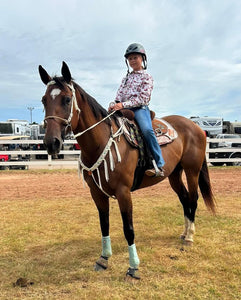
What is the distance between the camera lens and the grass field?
295cm

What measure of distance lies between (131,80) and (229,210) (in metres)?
4.11

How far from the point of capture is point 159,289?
9.61 feet

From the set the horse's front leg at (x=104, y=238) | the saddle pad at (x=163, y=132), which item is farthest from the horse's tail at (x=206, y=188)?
the horse's front leg at (x=104, y=238)

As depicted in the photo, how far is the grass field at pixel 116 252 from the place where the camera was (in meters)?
2.95

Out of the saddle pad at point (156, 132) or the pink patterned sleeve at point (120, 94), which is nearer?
the saddle pad at point (156, 132)

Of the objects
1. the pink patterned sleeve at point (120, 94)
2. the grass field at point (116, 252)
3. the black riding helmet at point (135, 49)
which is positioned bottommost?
the grass field at point (116, 252)

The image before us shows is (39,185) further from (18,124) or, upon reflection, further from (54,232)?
(18,124)

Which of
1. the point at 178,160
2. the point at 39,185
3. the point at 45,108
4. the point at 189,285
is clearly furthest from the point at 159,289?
the point at 39,185

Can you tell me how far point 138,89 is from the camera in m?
3.58

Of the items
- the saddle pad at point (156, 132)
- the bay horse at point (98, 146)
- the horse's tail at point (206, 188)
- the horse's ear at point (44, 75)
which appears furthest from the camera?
the horse's tail at point (206, 188)

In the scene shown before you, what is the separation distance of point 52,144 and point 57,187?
6.70 metres

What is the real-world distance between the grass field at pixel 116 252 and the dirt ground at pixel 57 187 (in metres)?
0.79

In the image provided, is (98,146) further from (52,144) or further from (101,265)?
(101,265)

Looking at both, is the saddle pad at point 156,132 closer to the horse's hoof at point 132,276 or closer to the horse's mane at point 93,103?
the horse's mane at point 93,103
